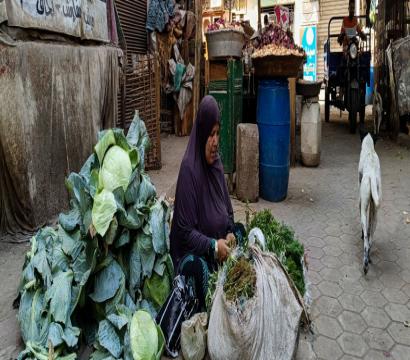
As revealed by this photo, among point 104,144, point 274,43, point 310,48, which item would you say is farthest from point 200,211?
point 310,48

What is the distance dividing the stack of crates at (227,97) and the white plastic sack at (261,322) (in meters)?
3.78

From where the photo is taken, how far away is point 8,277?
3.23 metres

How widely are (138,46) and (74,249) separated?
6855 millimetres

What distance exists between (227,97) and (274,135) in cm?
88

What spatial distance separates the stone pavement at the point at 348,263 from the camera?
276 centimetres

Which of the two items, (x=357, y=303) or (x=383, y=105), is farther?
(x=383, y=105)

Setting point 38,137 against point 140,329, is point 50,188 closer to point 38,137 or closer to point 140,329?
point 38,137

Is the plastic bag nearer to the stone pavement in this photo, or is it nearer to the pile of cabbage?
the pile of cabbage

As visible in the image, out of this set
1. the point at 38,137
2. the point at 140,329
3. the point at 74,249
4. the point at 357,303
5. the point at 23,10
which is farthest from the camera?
the point at 38,137

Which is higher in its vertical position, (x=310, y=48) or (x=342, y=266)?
(x=310, y=48)

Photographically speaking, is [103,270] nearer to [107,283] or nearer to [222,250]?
[107,283]

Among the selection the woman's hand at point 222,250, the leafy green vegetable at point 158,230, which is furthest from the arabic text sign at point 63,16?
the woman's hand at point 222,250

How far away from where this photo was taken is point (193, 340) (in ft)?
7.29

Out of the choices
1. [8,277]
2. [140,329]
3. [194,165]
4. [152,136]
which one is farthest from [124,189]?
[152,136]
